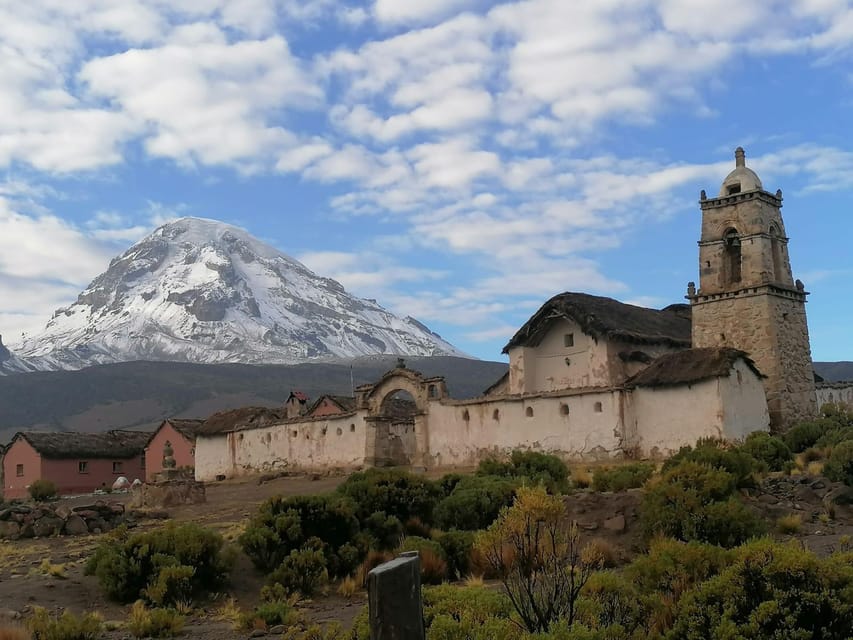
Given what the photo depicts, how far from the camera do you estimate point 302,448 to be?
41375 mm

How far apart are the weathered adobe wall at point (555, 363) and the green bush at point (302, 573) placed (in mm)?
20946

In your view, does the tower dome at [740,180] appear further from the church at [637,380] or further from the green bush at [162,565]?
the green bush at [162,565]

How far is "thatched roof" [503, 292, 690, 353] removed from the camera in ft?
116

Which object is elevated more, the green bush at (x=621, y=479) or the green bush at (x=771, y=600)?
the green bush at (x=621, y=479)

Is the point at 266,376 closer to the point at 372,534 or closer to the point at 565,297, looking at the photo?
the point at 565,297

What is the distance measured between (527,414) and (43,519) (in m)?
16.7

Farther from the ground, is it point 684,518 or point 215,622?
point 684,518

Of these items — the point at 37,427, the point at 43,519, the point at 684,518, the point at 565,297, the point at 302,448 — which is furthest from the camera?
the point at 37,427

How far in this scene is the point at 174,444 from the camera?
53.5 metres

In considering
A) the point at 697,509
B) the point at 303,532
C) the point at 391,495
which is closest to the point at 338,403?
the point at 391,495

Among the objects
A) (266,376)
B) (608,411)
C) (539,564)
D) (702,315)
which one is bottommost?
(539,564)

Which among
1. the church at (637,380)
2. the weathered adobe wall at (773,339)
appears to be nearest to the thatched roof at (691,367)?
the church at (637,380)

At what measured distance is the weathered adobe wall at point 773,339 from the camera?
30.9 meters

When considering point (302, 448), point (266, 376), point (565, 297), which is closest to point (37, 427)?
point (266, 376)
